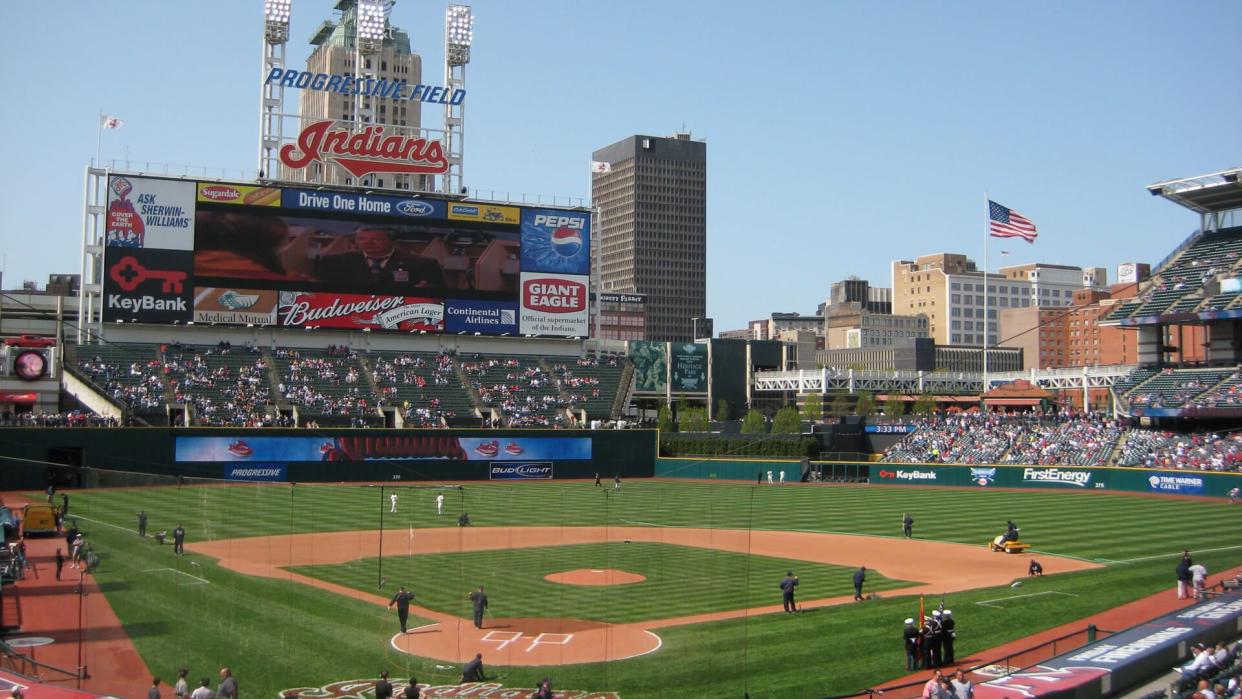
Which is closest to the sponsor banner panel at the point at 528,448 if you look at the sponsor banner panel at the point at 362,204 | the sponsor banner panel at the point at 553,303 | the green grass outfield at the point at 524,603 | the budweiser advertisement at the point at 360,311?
the sponsor banner panel at the point at 553,303

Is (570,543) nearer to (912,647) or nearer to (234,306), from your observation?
(912,647)

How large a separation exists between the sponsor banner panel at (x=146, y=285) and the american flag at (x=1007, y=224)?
55484 mm

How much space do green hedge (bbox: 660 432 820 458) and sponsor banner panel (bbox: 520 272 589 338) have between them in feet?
36.3

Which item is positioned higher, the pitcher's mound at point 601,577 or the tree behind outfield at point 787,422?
the tree behind outfield at point 787,422

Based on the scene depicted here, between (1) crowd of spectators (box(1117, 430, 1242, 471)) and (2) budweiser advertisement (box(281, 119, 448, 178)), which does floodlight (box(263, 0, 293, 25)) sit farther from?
(1) crowd of spectators (box(1117, 430, 1242, 471))

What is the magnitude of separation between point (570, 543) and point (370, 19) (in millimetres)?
59076

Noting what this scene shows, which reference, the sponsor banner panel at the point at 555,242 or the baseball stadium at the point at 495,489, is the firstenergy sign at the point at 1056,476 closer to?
the baseball stadium at the point at 495,489

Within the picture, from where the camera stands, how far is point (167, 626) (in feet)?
65.9

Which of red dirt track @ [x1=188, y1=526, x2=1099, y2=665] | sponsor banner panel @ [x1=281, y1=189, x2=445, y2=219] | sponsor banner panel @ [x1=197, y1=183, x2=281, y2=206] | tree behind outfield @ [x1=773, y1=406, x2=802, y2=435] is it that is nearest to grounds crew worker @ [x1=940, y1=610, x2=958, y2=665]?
red dirt track @ [x1=188, y1=526, x2=1099, y2=665]

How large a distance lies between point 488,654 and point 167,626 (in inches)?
239

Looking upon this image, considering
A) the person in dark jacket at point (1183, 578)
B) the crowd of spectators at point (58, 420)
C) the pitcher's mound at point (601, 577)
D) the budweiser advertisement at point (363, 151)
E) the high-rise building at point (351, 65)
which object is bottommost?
the person in dark jacket at point (1183, 578)

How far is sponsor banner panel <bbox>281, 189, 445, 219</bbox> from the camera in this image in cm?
7206

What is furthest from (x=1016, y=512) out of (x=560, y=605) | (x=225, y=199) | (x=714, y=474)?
(x=225, y=199)

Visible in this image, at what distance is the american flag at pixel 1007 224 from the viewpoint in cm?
7888
